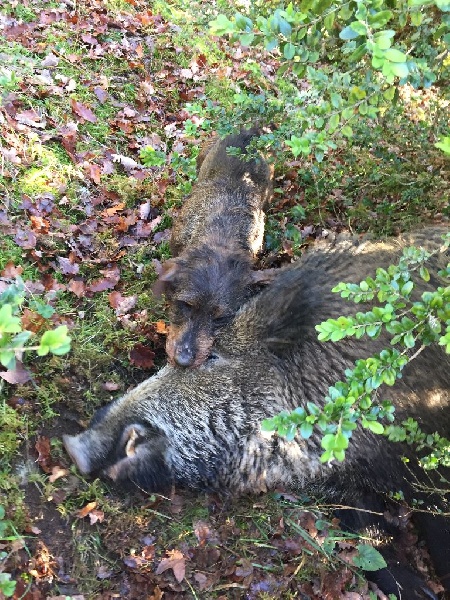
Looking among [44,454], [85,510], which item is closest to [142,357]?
[44,454]

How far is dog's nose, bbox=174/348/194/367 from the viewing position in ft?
16.9

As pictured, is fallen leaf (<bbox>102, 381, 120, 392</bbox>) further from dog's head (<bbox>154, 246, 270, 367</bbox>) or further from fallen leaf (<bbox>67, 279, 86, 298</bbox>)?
fallen leaf (<bbox>67, 279, 86, 298</bbox>)

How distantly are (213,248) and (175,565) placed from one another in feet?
10.2

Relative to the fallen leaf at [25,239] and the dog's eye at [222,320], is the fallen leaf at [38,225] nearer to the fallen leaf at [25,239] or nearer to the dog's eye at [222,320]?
the fallen leaf at [25,239]

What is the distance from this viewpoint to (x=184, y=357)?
204 inches

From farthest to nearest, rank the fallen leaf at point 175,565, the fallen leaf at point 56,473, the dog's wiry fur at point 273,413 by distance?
the dog's wiry fur at point 273,413
the fallen leaf at point 56,473
the fallen leaf at point 175,565

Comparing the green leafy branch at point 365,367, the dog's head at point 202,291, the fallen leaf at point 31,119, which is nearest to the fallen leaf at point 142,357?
the dog's head at point 202,291

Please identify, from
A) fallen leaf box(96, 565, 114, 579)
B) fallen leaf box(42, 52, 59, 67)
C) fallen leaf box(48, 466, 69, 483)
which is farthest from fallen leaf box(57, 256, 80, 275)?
fallen leaf box(42, 52, 59, 67)

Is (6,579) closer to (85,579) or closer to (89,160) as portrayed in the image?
(85,579)

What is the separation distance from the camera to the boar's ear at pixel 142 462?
15.5 feet

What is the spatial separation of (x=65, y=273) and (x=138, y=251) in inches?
37.5

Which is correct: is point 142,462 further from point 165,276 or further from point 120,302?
point 165,276

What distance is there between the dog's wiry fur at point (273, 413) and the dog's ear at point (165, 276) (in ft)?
2.96

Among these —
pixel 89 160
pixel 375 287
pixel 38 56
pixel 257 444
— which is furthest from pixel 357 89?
pixel 38 56
